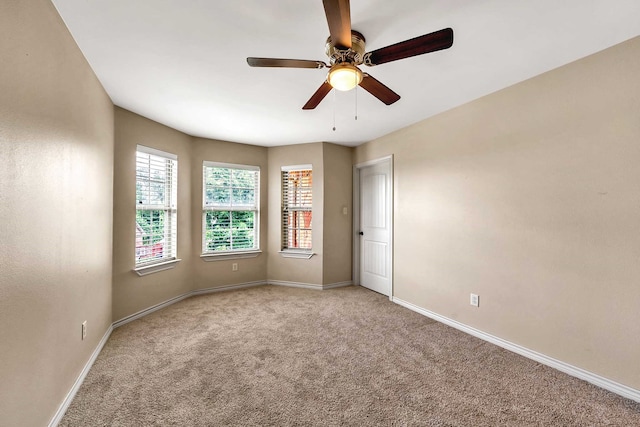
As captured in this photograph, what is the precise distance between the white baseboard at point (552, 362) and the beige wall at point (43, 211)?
3.36 m

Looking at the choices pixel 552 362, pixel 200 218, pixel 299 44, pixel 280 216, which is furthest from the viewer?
pixel 280 216

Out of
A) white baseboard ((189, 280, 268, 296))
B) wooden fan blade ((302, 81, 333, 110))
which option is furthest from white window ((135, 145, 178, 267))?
wooden fan blade ((302, 81, 333, 110))

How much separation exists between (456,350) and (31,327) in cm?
302

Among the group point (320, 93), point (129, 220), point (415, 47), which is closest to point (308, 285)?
point (129, 220)

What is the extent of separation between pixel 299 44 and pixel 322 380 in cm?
244

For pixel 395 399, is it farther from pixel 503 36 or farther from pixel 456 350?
pixel 503 36

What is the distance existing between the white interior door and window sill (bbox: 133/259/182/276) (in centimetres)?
287

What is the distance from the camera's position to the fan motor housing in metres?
1.52

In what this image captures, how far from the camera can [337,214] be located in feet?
14.8

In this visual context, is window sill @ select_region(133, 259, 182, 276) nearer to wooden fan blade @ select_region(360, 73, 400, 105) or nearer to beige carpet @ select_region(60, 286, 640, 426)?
beige carpet @ select_region(60, 286, 640, 426)

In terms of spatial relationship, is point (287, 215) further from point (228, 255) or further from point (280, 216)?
point (228, 255)

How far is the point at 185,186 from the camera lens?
3.89 meters

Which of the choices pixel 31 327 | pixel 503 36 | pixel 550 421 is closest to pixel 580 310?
pixel 550 421

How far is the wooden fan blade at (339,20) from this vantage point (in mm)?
1156
